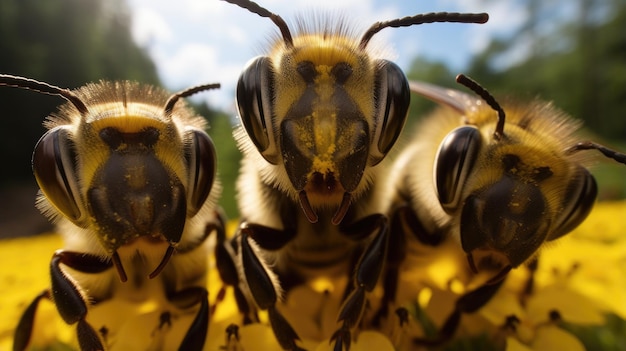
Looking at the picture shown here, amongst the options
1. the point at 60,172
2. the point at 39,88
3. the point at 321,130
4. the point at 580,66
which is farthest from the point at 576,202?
the point at 580,66

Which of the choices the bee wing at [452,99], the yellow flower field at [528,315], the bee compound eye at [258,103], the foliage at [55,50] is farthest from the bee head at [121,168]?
the foliage at [55,50]

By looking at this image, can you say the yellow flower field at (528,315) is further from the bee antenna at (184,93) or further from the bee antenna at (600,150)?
the bee antenna at (184,93)

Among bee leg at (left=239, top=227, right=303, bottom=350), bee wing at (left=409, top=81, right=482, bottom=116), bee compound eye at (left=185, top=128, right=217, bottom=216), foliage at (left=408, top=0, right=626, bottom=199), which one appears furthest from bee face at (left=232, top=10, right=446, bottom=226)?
foliage at (left=408, top=0, right=626, bottom=199)

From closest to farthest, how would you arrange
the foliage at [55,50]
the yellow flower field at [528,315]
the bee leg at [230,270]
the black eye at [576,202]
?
the black eye at [576,202] → the yellow flower field at [528,315] → the bee leg at [230,270] → the foliage at [55,50]

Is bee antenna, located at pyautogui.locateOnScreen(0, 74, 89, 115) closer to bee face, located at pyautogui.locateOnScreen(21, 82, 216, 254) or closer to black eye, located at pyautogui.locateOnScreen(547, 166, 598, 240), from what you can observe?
bee face, located at pyautogui.locateOnScreen(21, 82, 216, 254)

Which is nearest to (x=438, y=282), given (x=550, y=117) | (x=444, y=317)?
(x=444, y=317)

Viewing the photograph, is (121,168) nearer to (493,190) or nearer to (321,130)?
(321,130)
